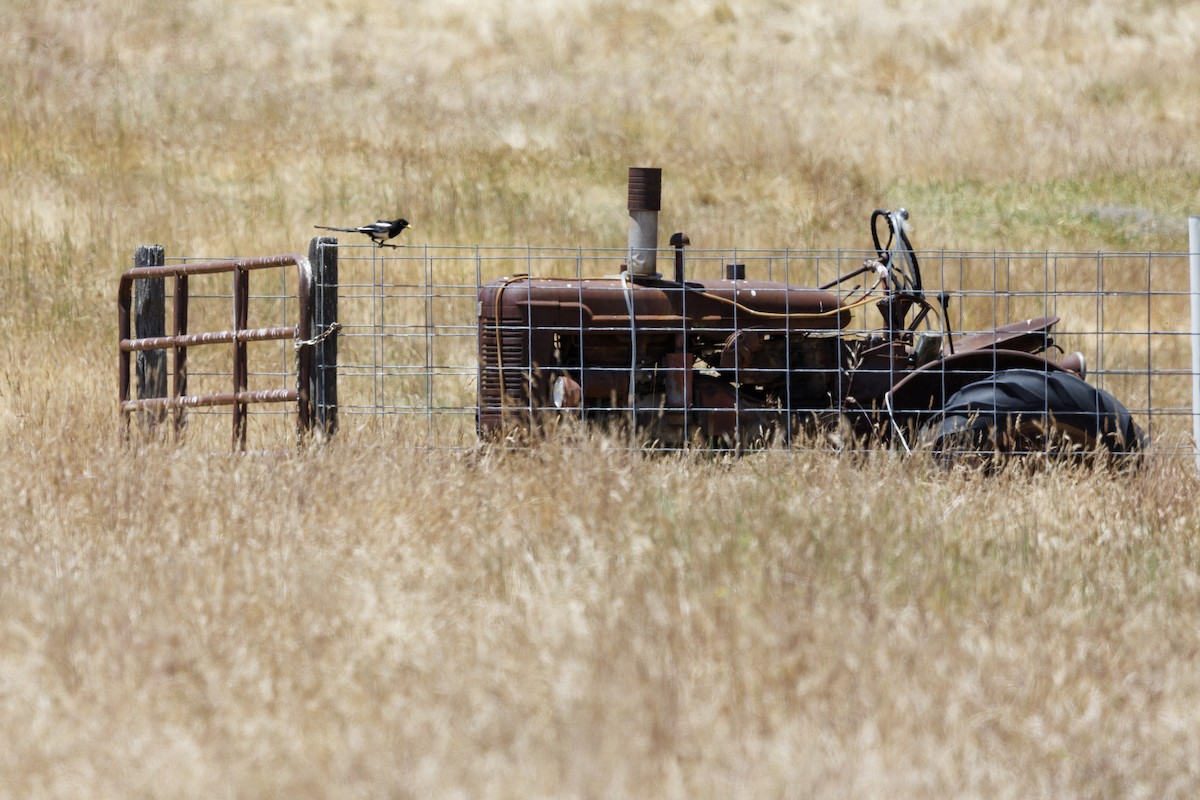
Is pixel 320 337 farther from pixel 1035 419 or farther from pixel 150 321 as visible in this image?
pixel 1035 419

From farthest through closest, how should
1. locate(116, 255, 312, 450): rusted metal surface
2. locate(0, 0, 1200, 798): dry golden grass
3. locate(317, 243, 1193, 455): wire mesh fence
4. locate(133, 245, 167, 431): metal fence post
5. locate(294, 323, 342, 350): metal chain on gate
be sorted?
locate(317, 243, 1193, 455): wire mesh fence, locate(133, 245, 167, 431): metal fence post, locate(294, 323, 342, 350): metal chain on gate, locate(116, 255, 312, 450): rusted metal surface, locate(0, 0, 1200, 798): dry golden grass

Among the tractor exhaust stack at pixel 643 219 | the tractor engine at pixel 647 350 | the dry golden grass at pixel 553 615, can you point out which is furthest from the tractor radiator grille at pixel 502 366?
the tractor exhaust stack at pixel 643 219

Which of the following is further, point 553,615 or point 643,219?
point 643,219

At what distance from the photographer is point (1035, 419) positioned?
21.8 ft

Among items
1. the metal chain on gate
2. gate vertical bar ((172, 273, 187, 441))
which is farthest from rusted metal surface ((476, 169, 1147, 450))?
gate vertical bar ((172, 273, 187, 441))

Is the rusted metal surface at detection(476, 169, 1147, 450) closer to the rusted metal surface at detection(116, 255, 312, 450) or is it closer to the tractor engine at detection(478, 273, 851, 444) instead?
the tractor engine at detection(478, 273, 851, 444)

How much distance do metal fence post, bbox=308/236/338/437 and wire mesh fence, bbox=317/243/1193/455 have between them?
2.31ft

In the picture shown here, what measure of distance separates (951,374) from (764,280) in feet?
11.8

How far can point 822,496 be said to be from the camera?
17.0ft

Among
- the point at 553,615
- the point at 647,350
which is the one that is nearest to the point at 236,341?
the point at 647,350

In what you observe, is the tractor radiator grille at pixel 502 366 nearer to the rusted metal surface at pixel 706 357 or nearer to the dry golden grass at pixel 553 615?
the rusted metal surface at pixel 706 357

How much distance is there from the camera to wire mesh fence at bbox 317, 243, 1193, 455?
29.8 ft

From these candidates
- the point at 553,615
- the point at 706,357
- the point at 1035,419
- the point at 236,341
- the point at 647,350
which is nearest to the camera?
the point at 553,615

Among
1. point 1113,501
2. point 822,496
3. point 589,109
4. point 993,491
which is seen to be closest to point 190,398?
point 822,496
